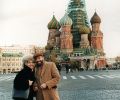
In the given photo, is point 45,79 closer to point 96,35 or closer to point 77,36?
point 77,36

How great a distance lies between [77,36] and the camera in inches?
5261

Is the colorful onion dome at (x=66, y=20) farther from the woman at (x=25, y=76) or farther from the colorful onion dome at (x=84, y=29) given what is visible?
the woman at (x=25, y=76)

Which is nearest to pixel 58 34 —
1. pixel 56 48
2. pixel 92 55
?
pixel 56 48

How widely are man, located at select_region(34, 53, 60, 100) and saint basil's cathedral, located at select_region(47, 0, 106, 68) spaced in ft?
396

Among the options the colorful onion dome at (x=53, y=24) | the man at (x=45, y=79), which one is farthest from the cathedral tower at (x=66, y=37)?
the man at (x=45, y=79)

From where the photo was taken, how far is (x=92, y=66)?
12825 cm

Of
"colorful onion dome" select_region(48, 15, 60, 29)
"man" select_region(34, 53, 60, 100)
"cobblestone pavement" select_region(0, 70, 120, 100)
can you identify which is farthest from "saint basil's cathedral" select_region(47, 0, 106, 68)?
"man" select_region(34, 53, 60, 100)

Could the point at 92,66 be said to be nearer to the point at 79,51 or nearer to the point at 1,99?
the point at 79,51

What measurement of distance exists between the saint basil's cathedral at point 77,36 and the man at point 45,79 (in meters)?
121

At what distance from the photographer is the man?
6.60m

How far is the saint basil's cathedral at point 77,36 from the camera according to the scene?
129 meters

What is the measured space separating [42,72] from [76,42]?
420 feet

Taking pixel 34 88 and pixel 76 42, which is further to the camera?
pixel 76 42

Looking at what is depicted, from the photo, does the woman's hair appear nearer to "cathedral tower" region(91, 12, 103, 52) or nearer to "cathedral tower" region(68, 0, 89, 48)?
"cathedral tower" region(68, 0, 89, 48)
